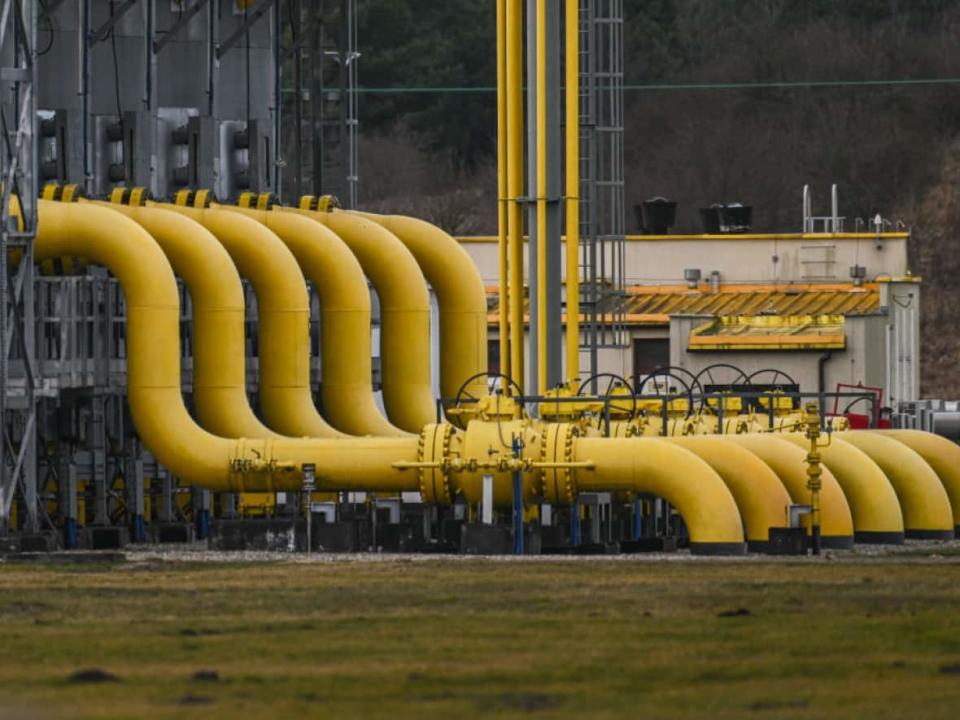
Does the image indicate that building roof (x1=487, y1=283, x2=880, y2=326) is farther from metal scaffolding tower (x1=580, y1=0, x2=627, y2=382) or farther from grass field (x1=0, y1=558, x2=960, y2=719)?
grass field (x1=0, y1=558, x2=960, y2=719)

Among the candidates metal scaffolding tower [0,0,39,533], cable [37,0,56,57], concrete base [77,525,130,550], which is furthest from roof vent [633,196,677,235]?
metal scaffolding tower [0,0,39,533]

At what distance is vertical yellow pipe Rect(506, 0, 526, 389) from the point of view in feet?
135

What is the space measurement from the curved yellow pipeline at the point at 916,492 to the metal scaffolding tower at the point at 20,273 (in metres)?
10.4

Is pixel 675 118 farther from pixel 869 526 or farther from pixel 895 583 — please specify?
pixel 895 583

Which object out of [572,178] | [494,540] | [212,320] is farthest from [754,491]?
[212,320]

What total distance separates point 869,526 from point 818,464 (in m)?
2.48

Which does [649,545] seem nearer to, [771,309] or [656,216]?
[771,309]

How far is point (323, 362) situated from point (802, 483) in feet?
33.5

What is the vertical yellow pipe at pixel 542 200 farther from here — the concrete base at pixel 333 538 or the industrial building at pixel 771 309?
the industrial building at pixel 771 309

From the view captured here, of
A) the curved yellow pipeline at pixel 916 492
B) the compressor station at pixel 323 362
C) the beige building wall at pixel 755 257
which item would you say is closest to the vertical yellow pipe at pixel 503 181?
the compressor station at pixel 323 362

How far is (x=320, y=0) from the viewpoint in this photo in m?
51.6

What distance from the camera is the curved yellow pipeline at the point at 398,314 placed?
4709 cm

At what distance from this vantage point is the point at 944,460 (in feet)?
137

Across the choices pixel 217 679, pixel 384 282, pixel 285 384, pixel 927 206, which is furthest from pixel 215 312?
pixel 927 206
